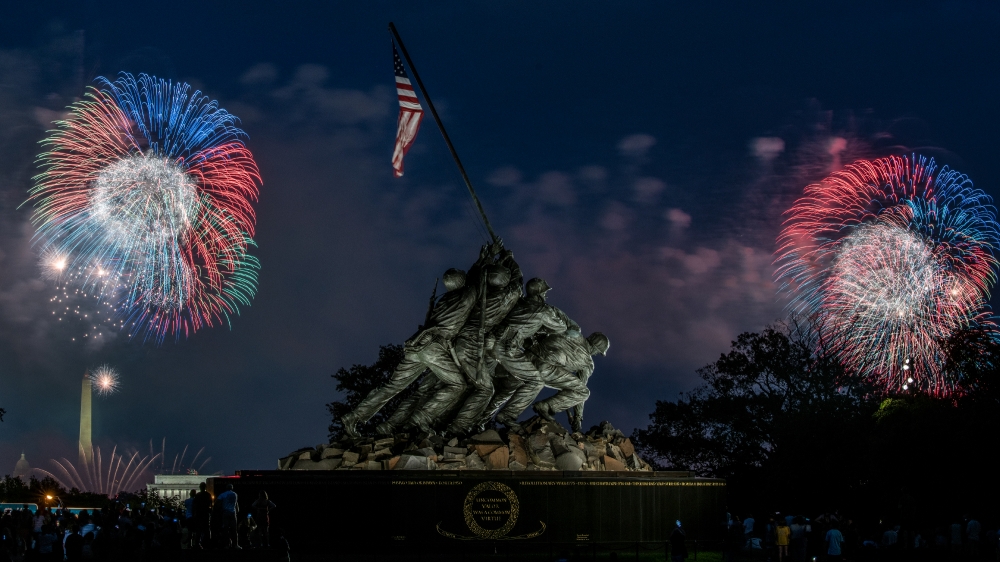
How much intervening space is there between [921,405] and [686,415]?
39.3ft

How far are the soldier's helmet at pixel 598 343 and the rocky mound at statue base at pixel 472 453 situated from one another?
87.1 inches

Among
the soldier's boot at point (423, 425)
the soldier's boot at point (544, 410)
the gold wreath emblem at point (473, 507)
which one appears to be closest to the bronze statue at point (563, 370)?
the soldier's boot at point (544, 410)

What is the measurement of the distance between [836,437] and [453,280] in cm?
2007

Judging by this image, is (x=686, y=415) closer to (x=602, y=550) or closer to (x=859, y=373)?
(x=859, y=373)

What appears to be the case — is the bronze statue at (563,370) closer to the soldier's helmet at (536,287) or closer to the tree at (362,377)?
the soldier's helmet at (536,287)

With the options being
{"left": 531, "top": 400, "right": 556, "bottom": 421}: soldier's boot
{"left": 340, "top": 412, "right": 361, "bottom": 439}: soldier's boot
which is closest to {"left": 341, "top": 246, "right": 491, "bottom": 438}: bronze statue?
{"left": 340, "top": 412, "right": 361, "bottom": 439}: soldier's boot

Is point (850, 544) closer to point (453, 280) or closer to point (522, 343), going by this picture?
point (522, 343)

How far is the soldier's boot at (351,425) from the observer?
22.3 m

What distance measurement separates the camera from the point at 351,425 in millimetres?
22422

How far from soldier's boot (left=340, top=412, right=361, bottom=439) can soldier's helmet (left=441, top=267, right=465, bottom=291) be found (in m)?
3.39

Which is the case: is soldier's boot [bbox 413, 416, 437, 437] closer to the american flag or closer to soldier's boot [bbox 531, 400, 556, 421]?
soldier's boot [bbox 531, 400, 556, 421]

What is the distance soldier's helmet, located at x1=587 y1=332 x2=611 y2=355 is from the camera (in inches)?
966

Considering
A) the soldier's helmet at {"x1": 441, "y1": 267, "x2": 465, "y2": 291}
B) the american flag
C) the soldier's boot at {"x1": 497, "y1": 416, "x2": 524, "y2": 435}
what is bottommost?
the soldier's boot at {"x1": 497, "y1": 416, "x2": 524, "y2": 435}

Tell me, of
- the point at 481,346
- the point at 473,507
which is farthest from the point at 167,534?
the point at 481,346
